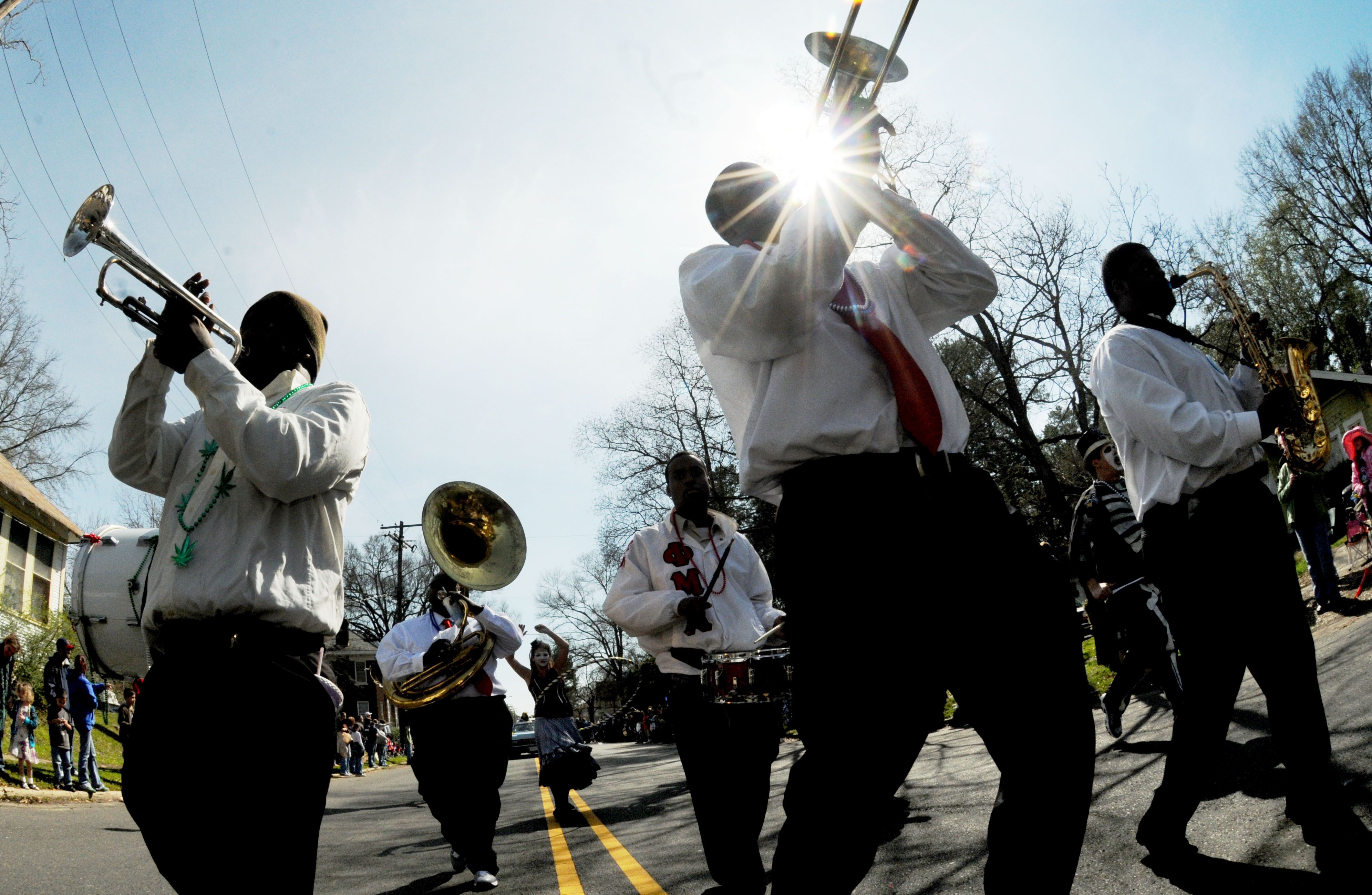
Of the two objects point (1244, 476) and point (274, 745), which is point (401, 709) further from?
point (1244, 476)

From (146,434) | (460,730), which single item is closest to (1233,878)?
(146,434)

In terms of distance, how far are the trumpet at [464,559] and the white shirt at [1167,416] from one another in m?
4.56

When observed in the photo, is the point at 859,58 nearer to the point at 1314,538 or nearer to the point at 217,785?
the point at 217,785

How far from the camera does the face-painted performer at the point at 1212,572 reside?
332 centimetres

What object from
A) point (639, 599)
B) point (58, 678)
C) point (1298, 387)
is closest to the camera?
point (639, 599)

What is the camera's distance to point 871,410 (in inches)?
95.5

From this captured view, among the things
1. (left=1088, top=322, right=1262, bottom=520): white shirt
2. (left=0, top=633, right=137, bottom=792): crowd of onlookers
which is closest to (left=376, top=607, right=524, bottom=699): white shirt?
(left=1088, top=322, right=1262, bottom=520): white shirt

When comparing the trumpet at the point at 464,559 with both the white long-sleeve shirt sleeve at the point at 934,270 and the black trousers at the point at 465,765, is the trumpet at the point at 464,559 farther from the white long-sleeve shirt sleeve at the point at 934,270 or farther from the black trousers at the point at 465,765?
the white long-sleeve shirt sleeve at the point at 934,270

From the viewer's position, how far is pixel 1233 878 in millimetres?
3199

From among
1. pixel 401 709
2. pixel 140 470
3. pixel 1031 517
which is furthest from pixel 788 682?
pixel 1031 517

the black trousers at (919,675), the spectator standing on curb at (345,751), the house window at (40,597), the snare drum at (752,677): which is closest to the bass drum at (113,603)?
the snare drum at (752,677)

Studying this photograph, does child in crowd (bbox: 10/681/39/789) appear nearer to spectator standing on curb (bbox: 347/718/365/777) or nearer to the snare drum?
the snare drum

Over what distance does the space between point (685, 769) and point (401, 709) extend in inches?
138

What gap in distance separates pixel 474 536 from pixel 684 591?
3.10 metres
